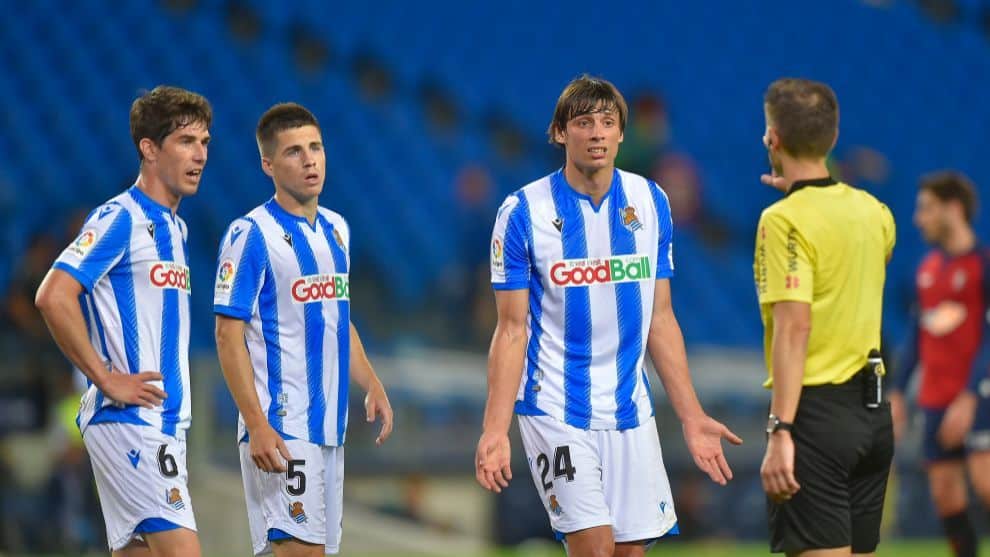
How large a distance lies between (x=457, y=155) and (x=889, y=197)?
5.32 metres

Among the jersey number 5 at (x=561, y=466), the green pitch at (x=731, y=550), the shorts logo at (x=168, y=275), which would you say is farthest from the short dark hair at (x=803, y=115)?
the green pitch at (x=731, y=550)

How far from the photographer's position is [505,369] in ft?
18.0

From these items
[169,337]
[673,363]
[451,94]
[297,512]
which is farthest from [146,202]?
[451,94]

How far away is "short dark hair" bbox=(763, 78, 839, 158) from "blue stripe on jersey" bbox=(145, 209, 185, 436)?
92.8 inches

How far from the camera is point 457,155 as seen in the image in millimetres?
16016

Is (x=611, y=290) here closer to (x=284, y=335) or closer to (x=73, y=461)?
(x=284, y=335)

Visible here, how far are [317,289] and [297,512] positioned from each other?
90 cm

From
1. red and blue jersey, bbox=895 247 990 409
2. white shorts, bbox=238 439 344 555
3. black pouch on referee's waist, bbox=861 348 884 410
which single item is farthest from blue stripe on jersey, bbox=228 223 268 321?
red and blue jersey, bbox=895 247 990 409

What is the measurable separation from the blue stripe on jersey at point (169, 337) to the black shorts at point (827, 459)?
2.29 m

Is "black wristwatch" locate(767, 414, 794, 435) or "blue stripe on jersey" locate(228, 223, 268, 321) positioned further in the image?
"blue stripe on jersey" locate(228, 223, 268, 321)

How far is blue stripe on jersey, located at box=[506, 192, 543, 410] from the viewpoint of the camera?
5648mm

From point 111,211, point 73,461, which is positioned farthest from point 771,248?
point 73,461

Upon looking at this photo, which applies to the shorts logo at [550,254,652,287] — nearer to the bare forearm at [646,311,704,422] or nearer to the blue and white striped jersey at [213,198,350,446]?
the bare forearm at [646,311,704,422]

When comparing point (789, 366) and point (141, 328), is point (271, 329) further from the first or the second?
point (789, 366)
